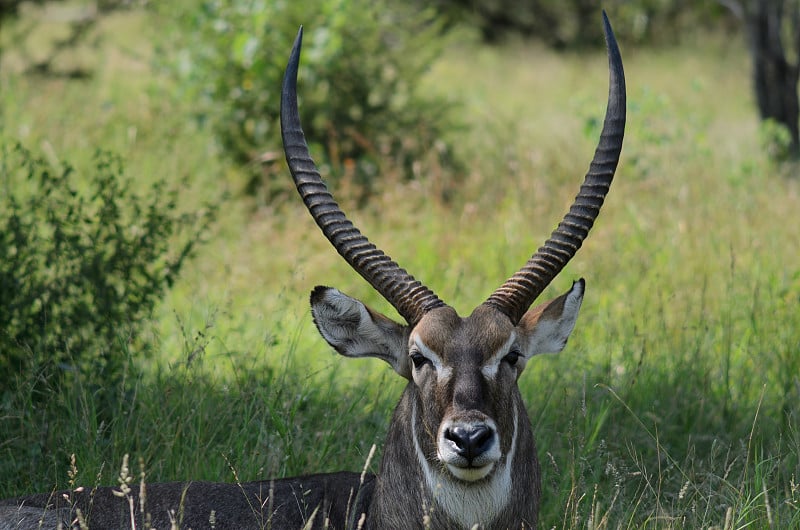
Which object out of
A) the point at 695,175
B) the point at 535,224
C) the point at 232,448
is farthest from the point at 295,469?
the point at 695,175

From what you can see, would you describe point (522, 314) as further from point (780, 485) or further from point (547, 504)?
point (780, 485)

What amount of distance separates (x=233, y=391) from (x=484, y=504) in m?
2.02

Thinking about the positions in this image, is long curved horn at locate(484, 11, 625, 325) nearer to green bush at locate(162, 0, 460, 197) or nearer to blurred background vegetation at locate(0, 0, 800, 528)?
blurred background vegetation at locate(0, 0, 800, 528)

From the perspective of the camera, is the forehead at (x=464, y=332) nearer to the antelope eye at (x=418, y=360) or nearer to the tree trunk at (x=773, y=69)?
the antelope eye at (x=418, y=360)

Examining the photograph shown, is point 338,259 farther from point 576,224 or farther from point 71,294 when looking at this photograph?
point 576,224

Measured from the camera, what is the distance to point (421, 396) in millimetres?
3875

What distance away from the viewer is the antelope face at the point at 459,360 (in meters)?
3.53

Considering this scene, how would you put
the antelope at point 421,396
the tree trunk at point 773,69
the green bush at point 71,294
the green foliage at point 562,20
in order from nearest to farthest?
the antelope at point 421,396
the green bush at point 71,294
the tree trunk at point 773,69
the green foliage at point 562,20

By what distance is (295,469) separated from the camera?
16.5ft

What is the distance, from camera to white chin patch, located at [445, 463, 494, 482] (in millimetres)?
3557

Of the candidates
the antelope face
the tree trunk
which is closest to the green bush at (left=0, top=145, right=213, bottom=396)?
the antelope face

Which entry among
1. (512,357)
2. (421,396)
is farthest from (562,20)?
(421,396)

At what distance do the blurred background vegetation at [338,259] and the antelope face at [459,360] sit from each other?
643 mm

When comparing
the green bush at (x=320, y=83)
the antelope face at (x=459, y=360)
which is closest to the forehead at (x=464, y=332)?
the antelope face at (x=459, y=360)
